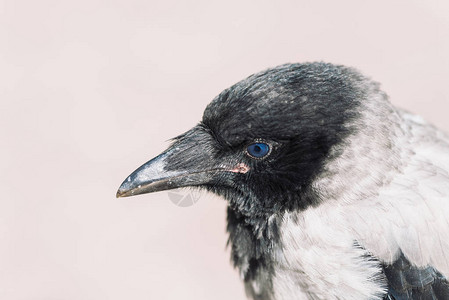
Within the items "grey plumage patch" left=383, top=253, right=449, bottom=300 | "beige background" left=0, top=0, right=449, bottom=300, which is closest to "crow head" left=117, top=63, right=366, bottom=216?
"grey plumage patch" left=383, top=253, right=449, bottom=300

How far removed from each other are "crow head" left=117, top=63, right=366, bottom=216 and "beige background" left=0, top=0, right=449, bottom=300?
12.1 feet

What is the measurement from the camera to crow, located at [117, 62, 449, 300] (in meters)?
4.67

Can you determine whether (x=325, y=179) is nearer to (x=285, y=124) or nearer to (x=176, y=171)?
(x=285, y=124)

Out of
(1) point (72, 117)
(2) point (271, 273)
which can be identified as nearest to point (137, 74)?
(1) point (72, 117)

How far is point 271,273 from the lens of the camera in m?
5.21

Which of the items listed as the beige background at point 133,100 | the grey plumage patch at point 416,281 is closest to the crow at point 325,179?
the grey plumage patch at point 416,281

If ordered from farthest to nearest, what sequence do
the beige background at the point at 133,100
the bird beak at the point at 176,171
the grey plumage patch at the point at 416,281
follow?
the beige background at the point at 133,100 → the bird beak at the point at 176,171 → the grey plumage patch at the point at 416,281

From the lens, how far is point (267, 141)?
4691 mm

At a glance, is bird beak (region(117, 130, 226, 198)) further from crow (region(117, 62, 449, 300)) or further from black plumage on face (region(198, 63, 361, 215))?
black plumage on face (region(198, 63, 361, 215))

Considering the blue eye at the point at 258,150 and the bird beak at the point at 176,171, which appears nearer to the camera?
the blue eye at the point at 258,150

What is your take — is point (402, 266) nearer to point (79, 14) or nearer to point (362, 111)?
point (362, 111)

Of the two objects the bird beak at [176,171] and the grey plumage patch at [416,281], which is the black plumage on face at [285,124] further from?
the grey plumage patch at [416,281]

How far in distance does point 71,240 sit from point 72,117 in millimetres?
2075

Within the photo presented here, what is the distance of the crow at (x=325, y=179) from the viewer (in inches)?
184
